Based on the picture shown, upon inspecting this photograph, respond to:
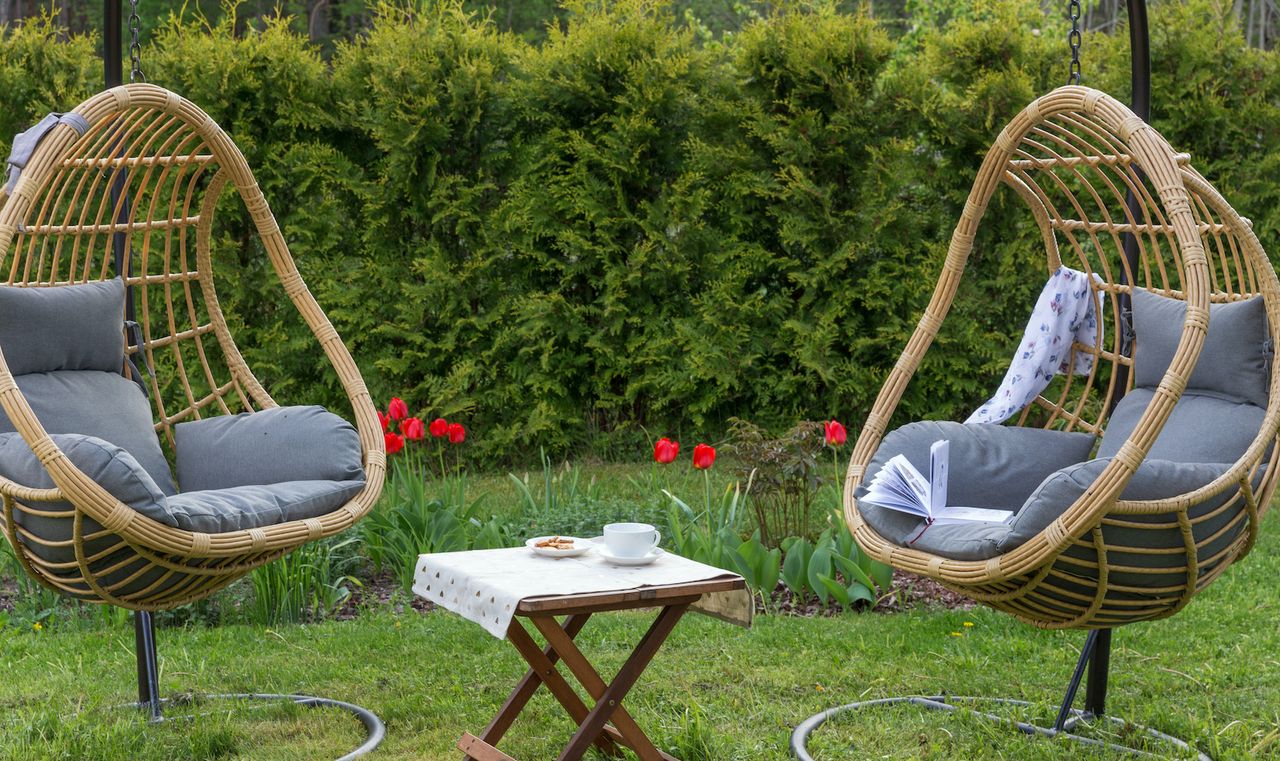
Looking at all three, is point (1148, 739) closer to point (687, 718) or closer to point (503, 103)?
point (687, 718)

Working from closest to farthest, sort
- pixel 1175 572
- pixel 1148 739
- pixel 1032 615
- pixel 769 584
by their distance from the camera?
pixel 1175 572, pixel 1032 615, pixel 1148 739, pixel 769 584

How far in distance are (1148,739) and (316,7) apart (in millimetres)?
11629

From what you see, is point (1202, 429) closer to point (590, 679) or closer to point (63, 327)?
point (590, 679)

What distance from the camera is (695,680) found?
132 inches

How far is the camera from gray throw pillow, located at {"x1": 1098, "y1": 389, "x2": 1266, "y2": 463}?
274 cm

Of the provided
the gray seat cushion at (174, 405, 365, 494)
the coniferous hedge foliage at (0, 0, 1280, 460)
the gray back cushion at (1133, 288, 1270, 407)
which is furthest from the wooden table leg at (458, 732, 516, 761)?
the coniferous hedge foliage at (0, 0, 1280, 460)

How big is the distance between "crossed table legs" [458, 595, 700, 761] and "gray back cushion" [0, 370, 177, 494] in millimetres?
1066

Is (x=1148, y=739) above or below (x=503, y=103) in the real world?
below

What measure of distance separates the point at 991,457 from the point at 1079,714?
68 centimetres

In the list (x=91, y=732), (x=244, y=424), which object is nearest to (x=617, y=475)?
(x=244, y=424)

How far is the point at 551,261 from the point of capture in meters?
5.72

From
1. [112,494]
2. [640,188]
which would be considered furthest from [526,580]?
[640,188]

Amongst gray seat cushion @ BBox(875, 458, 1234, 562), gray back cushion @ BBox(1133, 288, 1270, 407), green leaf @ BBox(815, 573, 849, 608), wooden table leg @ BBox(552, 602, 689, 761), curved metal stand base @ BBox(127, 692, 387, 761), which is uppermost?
Answer: gray back cushion @ BBox(1133, 288, 1270, 407)

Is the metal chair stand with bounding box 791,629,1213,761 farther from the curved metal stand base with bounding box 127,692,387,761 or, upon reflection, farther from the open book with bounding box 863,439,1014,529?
the curved metal stand base with bounding box 127,692,387,761
